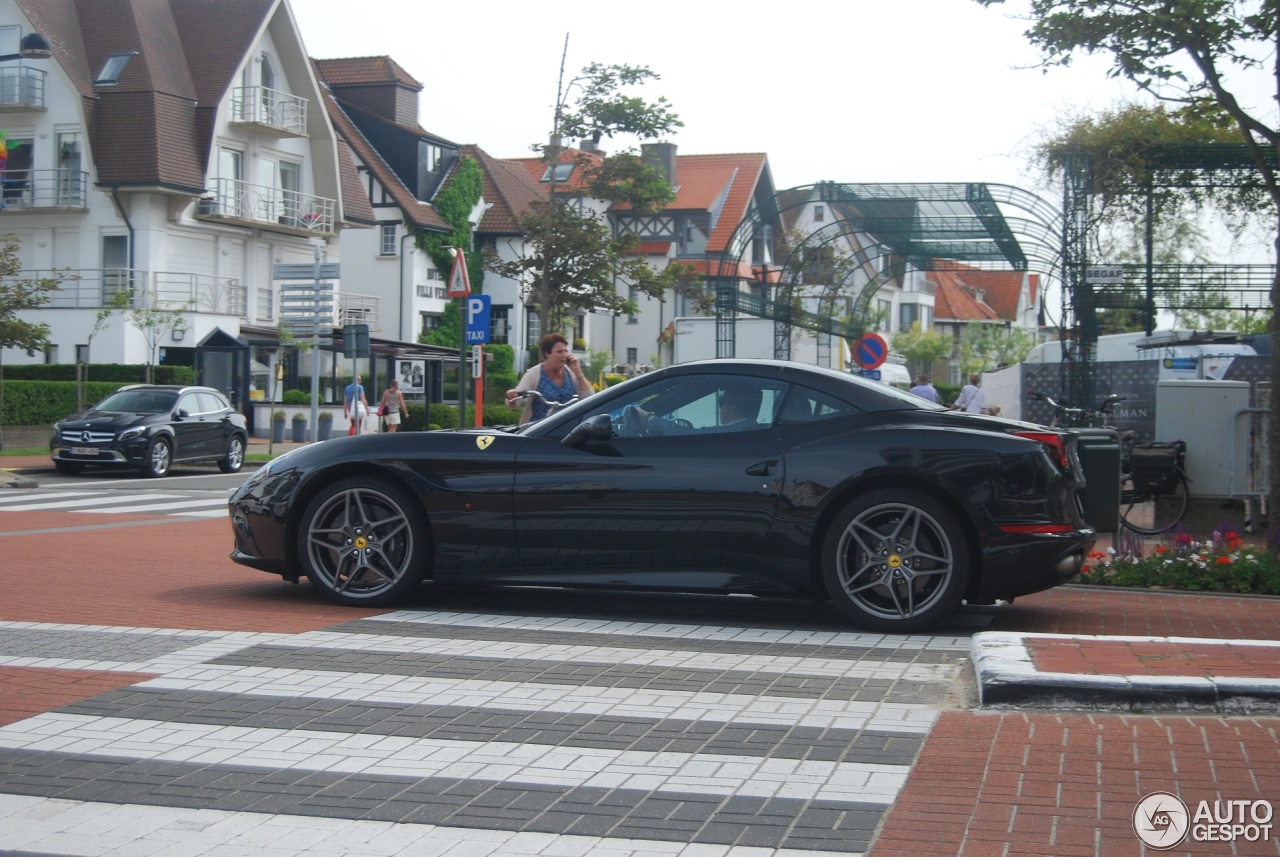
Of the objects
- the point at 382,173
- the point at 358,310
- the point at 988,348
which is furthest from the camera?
the point at 988,348

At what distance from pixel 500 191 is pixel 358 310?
520 inches

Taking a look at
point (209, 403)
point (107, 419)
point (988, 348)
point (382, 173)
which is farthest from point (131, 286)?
point (988, 348)

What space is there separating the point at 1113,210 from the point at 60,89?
1165 inches

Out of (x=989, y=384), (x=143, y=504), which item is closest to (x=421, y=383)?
(x=989, y=384)

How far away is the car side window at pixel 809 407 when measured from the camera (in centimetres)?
782

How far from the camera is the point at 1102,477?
1112 centimetres

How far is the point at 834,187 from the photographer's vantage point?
31500 millimetres

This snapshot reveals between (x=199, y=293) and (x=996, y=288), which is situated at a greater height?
(x=996, y=288)

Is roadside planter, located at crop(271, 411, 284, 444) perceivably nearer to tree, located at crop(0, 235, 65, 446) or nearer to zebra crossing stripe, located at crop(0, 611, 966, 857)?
tree, located at crop(0, 235, 65, 446)

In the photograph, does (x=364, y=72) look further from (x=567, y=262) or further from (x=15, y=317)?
(x=15, y=317)

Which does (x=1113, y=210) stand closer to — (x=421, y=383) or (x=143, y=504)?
(x=143, y=504)

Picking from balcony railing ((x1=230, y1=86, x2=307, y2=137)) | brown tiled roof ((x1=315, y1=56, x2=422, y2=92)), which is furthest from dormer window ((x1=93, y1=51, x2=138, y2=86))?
brown tiled roof ((x1=315, y1=56, x2=422, y2=92))
